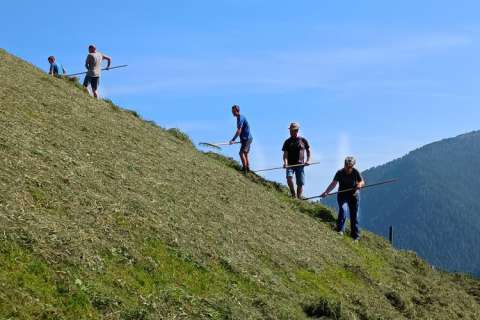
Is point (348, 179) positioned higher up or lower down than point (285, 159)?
lower down

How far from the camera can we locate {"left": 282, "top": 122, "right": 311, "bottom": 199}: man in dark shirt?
1038 inches

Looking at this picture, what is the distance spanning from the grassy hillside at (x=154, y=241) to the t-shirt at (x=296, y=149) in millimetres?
1560

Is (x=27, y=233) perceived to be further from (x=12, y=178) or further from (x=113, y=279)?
(x=12, y=178)

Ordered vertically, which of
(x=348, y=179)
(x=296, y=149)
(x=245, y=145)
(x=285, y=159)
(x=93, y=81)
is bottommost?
(x=348, y=179)

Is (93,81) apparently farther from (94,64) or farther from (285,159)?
(285,159)

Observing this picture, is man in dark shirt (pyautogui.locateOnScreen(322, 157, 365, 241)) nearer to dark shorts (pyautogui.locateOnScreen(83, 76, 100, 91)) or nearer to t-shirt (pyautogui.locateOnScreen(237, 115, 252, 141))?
t-shirt (pyautogui.locateOnScreen(237, 115, 252, 141))

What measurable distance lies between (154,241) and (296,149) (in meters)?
13.6

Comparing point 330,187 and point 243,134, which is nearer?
point 330,187

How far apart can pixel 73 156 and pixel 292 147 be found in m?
11.4

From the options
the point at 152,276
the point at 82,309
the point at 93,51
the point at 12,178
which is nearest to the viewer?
the point at 82,309

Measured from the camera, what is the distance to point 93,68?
28.3 meters

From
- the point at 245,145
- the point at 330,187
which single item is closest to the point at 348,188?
the point at 330,187

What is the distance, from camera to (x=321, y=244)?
67.2 ft

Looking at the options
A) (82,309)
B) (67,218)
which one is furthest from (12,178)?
(82,309)
